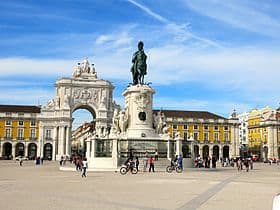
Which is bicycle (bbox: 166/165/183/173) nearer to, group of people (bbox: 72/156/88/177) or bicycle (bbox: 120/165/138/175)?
bicycle (bbox: 120/165/138/175)

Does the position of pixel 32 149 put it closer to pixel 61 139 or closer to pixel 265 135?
pixel 61 139

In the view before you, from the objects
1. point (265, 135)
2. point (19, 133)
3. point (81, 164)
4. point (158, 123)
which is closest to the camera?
point (81, 164)

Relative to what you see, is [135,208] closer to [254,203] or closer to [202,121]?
[254,203]

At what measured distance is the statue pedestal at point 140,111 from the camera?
108 ft

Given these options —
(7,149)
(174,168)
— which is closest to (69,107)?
(7,149)

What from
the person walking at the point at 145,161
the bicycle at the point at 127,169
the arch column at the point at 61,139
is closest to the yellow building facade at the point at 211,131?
the arch column at the point at 61,139

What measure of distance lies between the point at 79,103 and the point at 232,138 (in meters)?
38.5

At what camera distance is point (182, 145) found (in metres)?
33.8

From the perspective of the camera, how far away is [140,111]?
Answer: 109 feet

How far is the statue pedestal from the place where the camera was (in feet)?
108

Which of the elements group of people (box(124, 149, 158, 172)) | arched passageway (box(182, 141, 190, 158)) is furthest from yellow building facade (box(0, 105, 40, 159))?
group of people (box(124, 149, 158, 172))

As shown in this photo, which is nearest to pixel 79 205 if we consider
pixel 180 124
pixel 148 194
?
pixel 148 194

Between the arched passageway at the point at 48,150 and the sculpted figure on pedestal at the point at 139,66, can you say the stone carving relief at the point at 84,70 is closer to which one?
the arched passageway at the point at 48,150

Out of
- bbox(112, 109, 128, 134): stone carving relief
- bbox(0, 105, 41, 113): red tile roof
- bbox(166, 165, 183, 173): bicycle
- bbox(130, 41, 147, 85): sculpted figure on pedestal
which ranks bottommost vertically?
bbox(166, 165, 183, 173): bicycle
